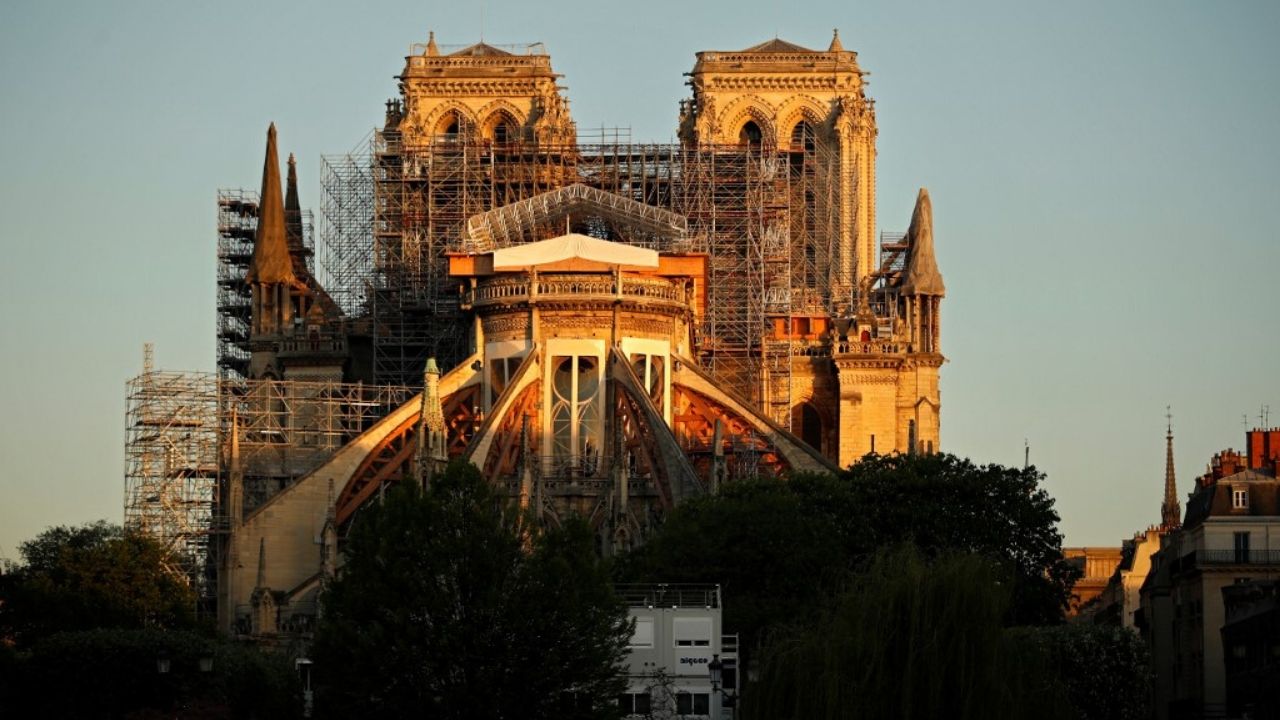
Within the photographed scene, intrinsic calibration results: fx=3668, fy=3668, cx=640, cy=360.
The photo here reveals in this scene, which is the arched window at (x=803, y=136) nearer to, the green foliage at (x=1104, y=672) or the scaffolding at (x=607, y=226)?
the scaffolding at (x=607, y=226)

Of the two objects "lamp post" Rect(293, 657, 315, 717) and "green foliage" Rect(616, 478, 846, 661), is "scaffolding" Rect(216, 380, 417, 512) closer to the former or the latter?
"green foliage" Rect(616, 478, 846, 661)

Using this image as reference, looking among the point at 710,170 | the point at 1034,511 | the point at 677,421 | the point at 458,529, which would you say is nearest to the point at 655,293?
the point at 677,421

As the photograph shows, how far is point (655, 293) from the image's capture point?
113 m

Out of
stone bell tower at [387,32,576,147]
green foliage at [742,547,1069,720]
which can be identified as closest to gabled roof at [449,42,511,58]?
stone bell tower at [387,32,576,147]

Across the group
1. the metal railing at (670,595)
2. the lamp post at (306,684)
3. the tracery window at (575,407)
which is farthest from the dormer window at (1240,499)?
the tracery window at (575,407)

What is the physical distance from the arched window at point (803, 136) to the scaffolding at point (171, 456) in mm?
Result: 25862

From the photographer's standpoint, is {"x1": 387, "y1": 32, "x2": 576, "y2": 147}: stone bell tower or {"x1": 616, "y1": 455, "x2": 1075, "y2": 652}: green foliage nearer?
{"x1": 616, "y1": 455, "x2": 1075, "y2": 652}: green foliage

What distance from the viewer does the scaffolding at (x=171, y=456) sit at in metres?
112

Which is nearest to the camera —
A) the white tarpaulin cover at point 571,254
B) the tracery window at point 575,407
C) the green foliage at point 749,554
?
the green foliage at point 749,554

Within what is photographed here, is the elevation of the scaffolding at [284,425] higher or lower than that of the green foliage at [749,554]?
higher

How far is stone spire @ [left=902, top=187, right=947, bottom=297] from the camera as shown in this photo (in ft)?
402

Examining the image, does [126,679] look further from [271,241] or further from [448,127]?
[448,127]

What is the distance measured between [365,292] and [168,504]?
1462cm

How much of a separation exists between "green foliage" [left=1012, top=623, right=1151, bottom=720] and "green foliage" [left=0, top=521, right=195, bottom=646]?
95.8 feet
